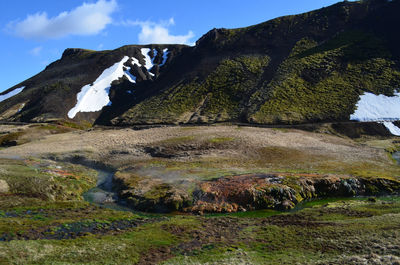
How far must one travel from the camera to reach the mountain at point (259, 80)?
117500 mm

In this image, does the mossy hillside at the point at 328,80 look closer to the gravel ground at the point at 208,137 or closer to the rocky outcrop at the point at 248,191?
the gravel ground at the point at 208,137

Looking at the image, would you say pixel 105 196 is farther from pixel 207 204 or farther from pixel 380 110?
pixel 380 110

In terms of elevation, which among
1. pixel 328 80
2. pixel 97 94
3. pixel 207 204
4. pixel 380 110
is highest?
pixel 97 94

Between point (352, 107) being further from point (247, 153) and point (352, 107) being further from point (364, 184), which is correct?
point (364, 184)

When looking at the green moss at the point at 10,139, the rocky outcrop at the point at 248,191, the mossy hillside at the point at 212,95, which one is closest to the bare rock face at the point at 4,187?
the rocky outcrop at the point at 248,191

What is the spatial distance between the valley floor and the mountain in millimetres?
43437

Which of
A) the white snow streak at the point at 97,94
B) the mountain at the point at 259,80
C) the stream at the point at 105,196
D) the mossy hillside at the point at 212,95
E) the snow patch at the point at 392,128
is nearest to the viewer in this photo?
the stream at the point at 105,196

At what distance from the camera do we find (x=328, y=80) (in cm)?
12706

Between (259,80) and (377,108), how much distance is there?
48.3 m

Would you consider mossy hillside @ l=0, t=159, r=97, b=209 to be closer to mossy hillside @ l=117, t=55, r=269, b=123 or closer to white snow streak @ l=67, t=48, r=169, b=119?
mossy hillside @ l=117, t=55, r=269, b=123

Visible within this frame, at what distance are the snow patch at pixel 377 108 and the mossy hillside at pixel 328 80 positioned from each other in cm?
235

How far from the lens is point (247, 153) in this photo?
6444 cm

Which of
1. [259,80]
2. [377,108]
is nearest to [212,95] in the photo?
[259,80]

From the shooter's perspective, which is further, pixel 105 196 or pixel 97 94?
pixel 97 94
